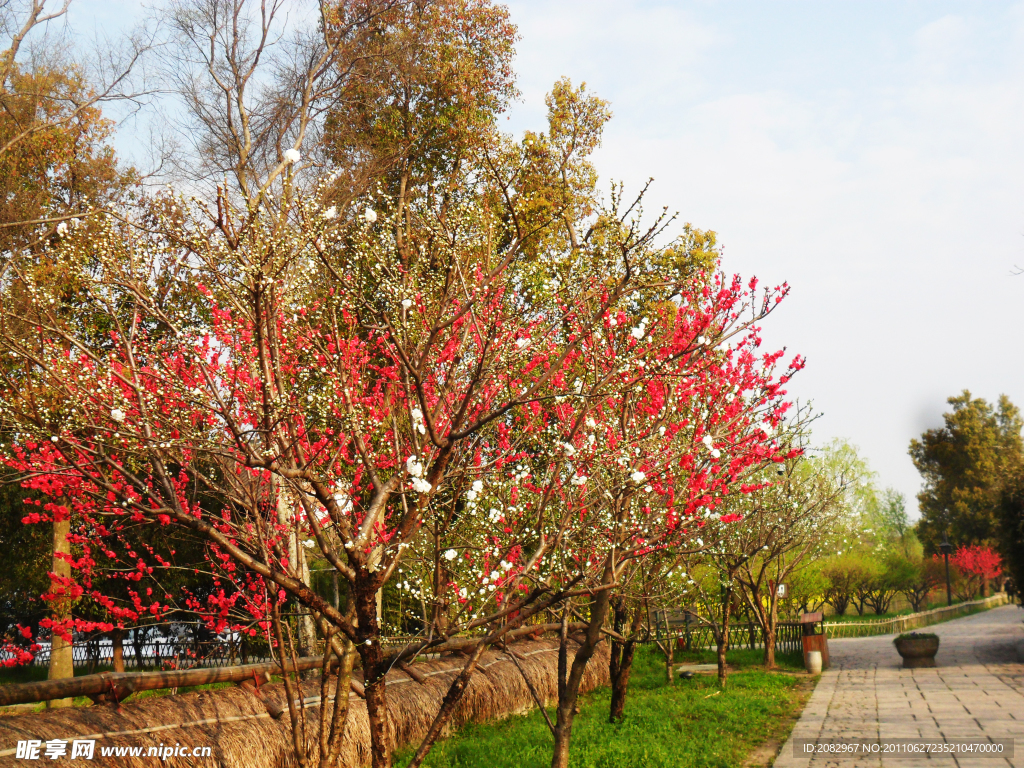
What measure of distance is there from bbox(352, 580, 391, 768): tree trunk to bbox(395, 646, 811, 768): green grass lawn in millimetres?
4067

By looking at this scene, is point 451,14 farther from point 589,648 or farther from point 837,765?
point 837,765

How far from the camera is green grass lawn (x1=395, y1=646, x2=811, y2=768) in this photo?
7.56 meters

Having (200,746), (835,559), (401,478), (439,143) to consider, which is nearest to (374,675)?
(401,478)

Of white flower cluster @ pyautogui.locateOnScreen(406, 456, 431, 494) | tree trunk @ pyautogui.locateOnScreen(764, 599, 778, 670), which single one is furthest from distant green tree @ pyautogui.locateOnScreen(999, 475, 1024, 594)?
white flower cluster @ pyautogui.locateOnScreen(406, 456, 431, 494)

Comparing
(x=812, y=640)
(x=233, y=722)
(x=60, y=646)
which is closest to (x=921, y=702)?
(x=812, y=640)

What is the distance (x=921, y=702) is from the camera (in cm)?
1040

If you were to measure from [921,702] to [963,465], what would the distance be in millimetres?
36712

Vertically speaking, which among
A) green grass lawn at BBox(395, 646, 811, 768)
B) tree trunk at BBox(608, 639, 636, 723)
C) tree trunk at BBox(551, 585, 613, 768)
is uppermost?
tree trunk at BBox(551, 585, 613, 768)

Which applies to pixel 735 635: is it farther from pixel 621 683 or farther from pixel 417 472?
pixel 417 472

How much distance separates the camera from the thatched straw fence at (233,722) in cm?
521

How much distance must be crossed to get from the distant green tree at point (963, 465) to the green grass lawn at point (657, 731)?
1293 inches

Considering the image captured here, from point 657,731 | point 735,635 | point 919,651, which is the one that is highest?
point 657,731

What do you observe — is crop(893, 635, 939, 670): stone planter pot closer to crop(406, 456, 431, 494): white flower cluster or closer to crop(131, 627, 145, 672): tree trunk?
crop(406, 456, 431, 494): white flower cluster

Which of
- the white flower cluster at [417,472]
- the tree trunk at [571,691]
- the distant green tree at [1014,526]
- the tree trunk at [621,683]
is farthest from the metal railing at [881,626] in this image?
the white flower cluster at [417,472]
